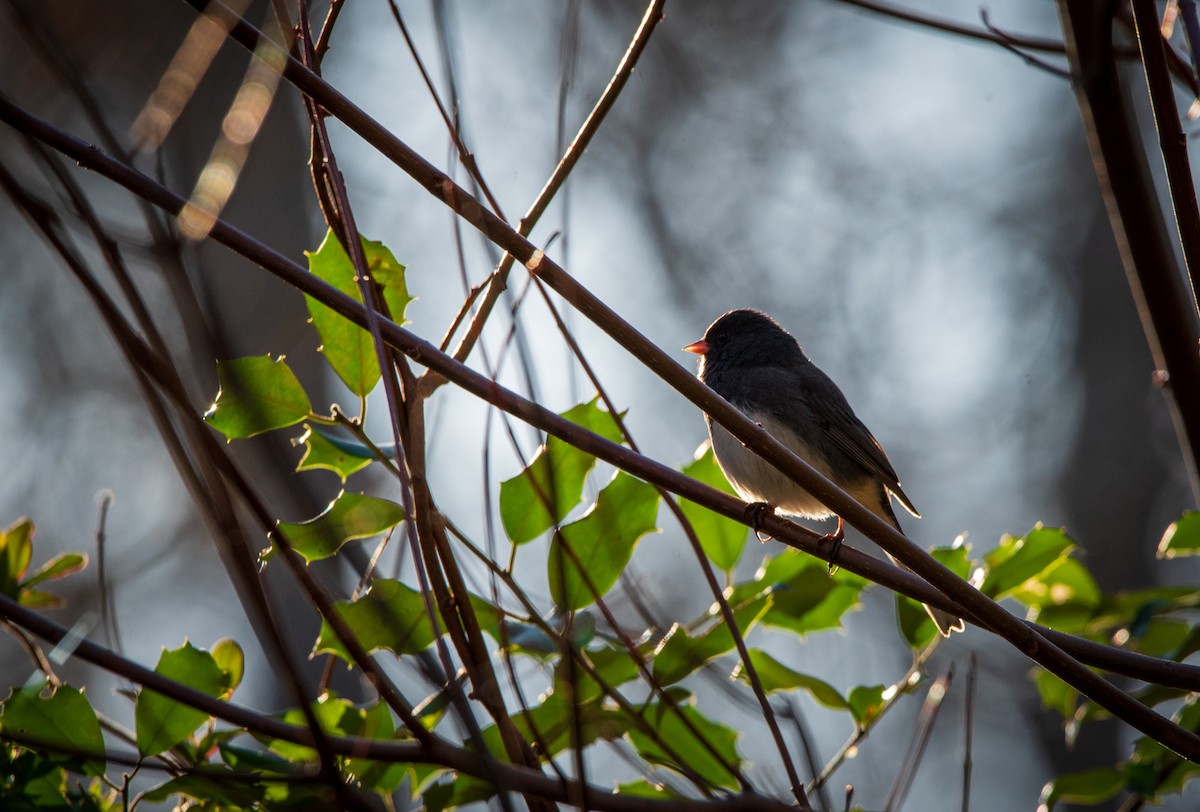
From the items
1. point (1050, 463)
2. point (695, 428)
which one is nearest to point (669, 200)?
point (695, 428)

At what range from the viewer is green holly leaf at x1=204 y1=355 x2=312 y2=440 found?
1.42m

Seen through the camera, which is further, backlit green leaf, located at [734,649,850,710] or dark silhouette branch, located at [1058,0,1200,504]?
backlit green leaf, located at [734,649,850,710]

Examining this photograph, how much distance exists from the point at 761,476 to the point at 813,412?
455mm

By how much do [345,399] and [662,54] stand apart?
5.15 meters

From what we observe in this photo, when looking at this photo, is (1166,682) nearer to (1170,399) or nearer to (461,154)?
(1170,399)

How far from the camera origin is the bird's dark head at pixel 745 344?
361 cm

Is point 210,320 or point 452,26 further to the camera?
point 452,26

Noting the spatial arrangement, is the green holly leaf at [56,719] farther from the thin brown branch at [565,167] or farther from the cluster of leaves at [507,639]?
the thin brown branch at [565,167]

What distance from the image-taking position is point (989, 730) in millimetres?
8188

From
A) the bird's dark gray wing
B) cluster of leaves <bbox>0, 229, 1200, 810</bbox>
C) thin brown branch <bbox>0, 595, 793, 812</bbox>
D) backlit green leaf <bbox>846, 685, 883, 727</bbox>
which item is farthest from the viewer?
the bird's dark gray wing

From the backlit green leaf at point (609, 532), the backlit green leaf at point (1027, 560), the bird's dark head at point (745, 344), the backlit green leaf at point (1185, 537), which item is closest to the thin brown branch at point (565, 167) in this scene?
the backlit green leaf at point (609, 532)

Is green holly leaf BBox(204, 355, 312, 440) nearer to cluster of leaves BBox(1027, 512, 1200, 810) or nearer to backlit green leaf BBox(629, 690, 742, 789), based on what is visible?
backlit green leaf BBox(629, 690, 742, 789)

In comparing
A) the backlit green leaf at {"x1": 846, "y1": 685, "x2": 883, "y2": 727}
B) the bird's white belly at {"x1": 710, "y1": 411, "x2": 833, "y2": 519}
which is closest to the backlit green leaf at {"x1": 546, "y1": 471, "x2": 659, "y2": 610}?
the backlit green leaf at {"x1": 846, "y1": 685, "x2": 883, "y2": 727}

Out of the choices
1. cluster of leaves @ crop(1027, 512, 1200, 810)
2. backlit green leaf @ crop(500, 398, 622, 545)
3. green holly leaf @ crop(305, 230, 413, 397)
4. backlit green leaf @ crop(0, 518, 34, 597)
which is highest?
green holly leaf @ crop(305, 230, 413, 397)
